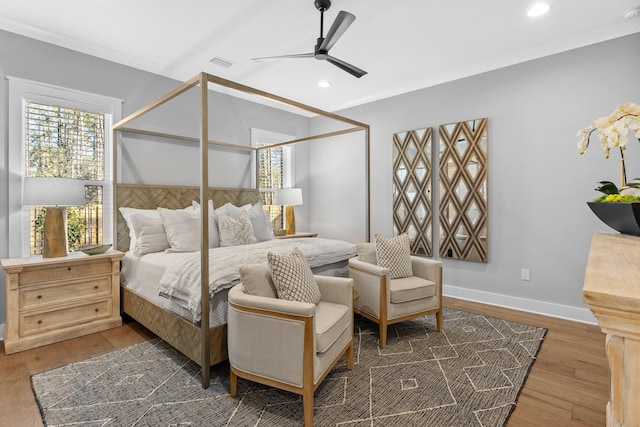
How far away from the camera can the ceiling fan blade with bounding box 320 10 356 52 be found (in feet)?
7.77

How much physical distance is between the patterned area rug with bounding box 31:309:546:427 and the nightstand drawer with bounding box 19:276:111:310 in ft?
2.35

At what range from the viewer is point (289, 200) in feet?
16.6

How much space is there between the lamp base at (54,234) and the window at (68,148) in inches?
12.6

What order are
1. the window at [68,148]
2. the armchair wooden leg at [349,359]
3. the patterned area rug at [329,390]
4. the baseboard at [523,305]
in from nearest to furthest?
the patterned area rug at [329,390] < the armchair wooden leg at [349,359] < the window at [68,148] < the baseboard at [523,305]

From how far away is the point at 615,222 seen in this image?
1.08 meters

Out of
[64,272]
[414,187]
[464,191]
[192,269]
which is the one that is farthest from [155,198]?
[464,191]

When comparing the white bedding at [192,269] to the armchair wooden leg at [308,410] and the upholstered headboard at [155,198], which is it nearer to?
the upholstered headboard at [155,198]

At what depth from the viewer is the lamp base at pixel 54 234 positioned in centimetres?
296

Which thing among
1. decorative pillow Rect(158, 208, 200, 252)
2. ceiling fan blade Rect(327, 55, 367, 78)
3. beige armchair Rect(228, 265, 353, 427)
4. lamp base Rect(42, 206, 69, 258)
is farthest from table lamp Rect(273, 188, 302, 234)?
beige armchair Rect(228, 265, 353, 427)

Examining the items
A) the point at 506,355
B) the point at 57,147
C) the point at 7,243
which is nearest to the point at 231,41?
the point at 57,147

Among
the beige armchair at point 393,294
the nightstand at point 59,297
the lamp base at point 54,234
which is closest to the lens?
the nightstand at point 59,297

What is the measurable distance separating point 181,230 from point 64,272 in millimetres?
1011

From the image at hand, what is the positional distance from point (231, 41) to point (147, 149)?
157 centimetres

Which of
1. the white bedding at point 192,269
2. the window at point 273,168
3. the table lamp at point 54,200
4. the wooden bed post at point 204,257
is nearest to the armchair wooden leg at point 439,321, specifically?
the white bedding at point 192,269
